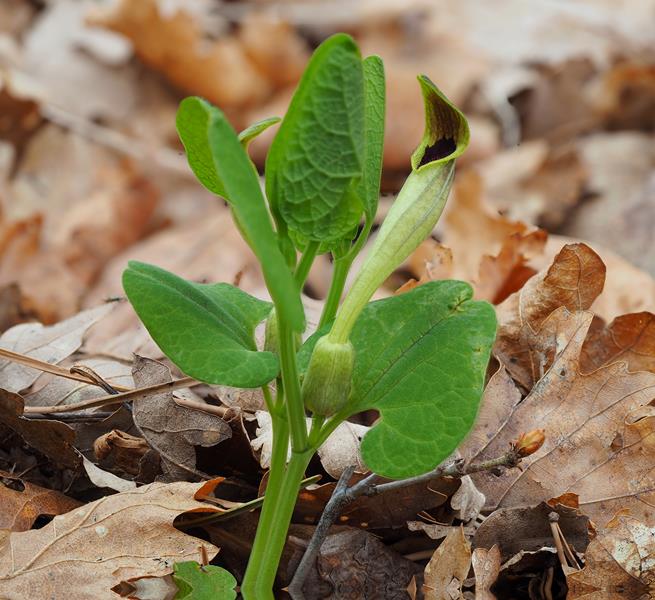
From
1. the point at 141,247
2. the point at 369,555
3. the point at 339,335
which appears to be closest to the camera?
the point at 339,335

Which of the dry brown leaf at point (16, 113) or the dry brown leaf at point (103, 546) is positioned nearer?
the dry brown leaf at point (103, 546)

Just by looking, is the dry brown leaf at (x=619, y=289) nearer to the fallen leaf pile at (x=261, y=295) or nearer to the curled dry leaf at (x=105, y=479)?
the fallen leaf pile at (x=261, y=295)

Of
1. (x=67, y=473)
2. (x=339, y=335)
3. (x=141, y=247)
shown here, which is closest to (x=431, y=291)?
(x=339, y=335)

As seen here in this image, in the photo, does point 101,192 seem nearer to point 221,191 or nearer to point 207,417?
point 207,417

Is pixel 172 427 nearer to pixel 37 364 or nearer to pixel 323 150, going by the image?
pixel 37 364

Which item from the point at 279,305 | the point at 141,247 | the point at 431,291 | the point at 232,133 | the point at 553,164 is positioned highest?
the point at 232,133

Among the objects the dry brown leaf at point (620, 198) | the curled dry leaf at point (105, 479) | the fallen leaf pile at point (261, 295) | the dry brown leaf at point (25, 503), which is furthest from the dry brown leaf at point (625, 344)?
the dry brown leaf at point (620, 198)

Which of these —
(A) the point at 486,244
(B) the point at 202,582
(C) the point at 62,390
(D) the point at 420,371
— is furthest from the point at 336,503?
(A) the point at 486,244
